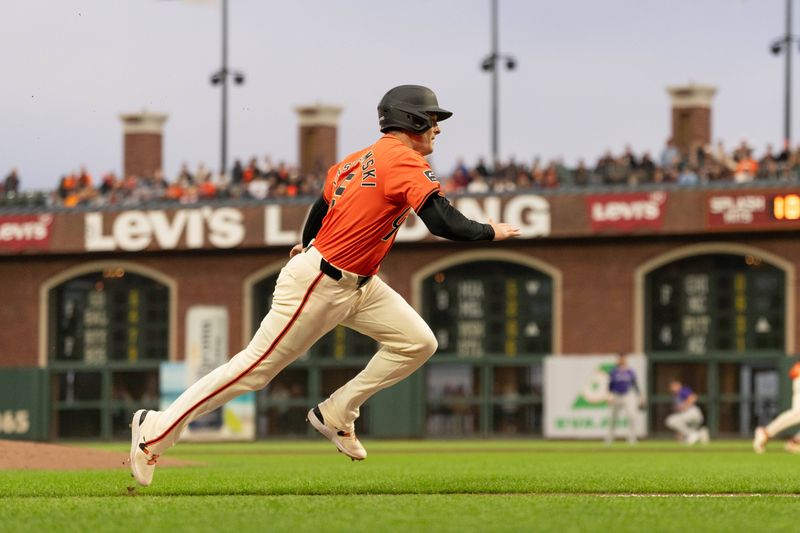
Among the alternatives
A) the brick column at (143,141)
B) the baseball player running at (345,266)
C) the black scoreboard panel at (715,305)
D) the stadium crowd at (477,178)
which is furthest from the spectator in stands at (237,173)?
the baseball player running at (345,266)

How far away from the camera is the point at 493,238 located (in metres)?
9.36

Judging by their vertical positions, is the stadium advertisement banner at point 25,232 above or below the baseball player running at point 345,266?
above

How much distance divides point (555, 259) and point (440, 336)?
10.6 ft

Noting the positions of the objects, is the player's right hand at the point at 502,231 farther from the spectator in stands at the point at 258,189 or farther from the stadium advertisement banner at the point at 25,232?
the stadium advertisement banner at the point at 25,232

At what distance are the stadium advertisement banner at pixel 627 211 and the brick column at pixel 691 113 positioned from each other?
10.1m

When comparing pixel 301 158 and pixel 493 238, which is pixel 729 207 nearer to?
pixel 301 158

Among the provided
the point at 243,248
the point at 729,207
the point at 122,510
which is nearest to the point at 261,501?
the point at 122,510

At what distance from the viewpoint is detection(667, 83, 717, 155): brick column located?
4431cm

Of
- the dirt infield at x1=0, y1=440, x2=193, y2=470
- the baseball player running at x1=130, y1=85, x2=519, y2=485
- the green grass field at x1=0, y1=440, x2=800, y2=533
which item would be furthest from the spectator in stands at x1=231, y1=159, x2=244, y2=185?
the baseball player running at x1=130, y1=85, x2=519, y2=485

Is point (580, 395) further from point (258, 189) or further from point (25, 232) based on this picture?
point (25, 232)

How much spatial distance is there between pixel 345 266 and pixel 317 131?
36808 mm

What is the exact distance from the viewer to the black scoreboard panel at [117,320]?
38.6m

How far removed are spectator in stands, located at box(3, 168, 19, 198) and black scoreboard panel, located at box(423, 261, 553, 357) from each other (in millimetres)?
11263

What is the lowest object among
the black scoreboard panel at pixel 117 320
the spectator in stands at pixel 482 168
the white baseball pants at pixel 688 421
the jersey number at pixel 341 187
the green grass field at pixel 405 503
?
the white baseball pants at pixel 688 421
